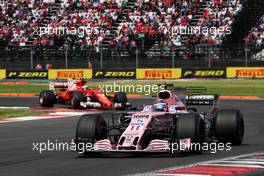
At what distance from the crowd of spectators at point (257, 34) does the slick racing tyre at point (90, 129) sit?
32.4 meters

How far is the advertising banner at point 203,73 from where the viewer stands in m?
44.2

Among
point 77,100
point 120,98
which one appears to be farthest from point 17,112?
point 120,98

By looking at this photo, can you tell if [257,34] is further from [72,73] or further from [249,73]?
[72,73]

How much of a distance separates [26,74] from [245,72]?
14.1 m

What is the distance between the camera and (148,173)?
989cm

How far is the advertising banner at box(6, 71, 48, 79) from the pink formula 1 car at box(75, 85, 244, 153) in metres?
33.4

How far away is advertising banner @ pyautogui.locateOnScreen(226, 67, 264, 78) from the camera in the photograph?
43375 millimetres

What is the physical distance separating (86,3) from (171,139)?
132ft

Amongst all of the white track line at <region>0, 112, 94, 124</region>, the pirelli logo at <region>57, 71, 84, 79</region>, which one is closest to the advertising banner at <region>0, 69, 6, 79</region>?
the pirelli logo at <region>57, 71, 84, 79</region>

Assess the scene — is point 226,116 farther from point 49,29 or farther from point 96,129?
point 49,29

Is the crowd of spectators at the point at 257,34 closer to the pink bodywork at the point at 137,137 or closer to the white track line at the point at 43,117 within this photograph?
the white track line at the point at 43,117

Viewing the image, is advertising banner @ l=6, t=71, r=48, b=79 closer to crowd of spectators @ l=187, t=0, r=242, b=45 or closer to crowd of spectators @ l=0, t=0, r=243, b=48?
crowd of spectators @ l=0, t=0, r=243, b=48

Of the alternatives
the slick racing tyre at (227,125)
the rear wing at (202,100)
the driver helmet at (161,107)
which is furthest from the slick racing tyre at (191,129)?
the rear wing at (202,100)

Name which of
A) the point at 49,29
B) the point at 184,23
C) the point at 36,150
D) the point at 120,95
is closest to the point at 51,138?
the point at 36,150
